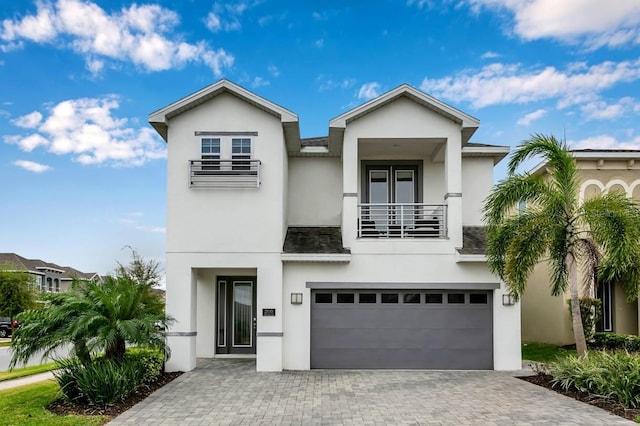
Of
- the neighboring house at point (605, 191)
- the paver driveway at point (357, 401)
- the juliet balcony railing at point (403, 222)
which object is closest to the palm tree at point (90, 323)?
the paver driveway at point (357, 401)

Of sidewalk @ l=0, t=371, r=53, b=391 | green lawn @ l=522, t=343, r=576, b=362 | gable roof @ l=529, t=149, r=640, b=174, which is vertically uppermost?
gable roof @ l=529, t=149, r=640, b=174

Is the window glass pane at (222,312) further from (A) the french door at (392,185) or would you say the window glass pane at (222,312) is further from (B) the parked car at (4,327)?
(B) the parked car at (4,327)

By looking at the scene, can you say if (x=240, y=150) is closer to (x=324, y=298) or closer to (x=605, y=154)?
(x=324, y=298)

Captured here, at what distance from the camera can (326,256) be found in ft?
44.0

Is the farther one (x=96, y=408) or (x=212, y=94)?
(x=212, y=94)

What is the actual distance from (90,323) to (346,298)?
6.74 meters

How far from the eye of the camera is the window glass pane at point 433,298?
1379cm

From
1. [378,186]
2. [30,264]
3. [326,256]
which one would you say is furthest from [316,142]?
[30,264]

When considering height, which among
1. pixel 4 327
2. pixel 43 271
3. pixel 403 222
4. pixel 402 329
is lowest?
pixel 4 327

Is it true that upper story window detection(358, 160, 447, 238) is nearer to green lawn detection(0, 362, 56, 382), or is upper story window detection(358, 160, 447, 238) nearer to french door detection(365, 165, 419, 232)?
french door detection(365, 165, 419, 232)

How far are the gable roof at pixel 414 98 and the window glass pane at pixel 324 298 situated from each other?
4.66 meters

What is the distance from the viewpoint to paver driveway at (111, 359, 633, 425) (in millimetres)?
8477

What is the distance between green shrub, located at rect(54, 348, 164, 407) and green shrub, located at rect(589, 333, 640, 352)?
12829mm

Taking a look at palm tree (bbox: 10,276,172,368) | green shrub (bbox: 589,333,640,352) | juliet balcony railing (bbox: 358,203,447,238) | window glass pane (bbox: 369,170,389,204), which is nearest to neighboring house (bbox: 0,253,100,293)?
window glass pane (bbox: 369,170,389,204)
